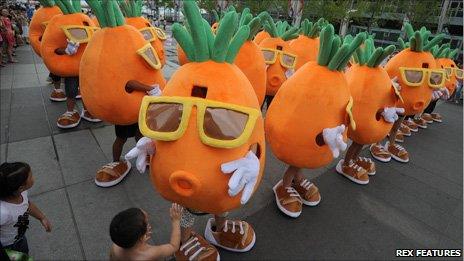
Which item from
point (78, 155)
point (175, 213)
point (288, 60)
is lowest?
point (78, 155)

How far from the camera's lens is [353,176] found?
448 centimetres

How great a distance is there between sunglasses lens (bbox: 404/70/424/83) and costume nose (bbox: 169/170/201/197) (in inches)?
158

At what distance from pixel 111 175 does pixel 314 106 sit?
255cm

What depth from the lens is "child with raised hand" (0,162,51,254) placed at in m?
2.05

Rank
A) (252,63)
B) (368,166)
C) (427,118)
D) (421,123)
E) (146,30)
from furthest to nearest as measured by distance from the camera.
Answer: (427,118) < (421,123) < (146,30) < (368,166) < (252,63)

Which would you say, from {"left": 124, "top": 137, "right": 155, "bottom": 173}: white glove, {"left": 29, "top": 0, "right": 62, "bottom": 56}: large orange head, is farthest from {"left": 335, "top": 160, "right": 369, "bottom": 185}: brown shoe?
{"left": 29, "top": 0, "right": 62, "bottom": 56}: large orange head

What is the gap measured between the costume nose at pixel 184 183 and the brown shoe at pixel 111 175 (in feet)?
6.73

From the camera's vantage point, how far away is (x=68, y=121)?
17.0 ft

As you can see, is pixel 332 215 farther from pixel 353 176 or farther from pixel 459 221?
pixel 459 221

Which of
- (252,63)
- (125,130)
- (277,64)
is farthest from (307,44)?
(125,130)

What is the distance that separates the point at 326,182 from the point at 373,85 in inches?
61.9

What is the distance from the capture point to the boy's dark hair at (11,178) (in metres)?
2.05

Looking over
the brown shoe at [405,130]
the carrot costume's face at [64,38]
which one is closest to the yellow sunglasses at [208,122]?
the carrot costume's face at [64,38]

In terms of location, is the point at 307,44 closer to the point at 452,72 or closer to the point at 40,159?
the point at 452,72
